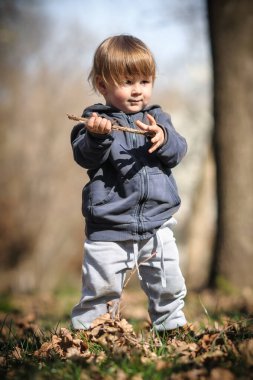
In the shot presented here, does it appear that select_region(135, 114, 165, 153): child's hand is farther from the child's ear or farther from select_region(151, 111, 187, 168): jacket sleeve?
the child's ear

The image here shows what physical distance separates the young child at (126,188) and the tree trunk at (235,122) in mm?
4202

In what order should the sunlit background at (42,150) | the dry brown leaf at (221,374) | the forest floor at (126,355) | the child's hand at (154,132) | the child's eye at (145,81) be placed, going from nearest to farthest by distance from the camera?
the dry brown leaf at (221,374) < the forest floor at (126,355) < the child's hand at (154,132) < the child's eye at (145,81) < the sunlit background at (42,150)

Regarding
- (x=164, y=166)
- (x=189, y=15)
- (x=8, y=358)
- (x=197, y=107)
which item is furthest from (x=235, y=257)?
(x=197, y=107)

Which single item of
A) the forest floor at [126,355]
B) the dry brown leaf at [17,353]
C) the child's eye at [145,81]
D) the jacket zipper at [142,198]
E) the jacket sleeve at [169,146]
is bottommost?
→ the dry brown leaf at [17,353]

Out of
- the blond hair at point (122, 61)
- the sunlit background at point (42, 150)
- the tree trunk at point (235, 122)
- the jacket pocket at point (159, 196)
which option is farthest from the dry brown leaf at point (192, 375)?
the sunlit background at point (42, 150)

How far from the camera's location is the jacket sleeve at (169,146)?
11.5 feet

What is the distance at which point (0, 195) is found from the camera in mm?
20672

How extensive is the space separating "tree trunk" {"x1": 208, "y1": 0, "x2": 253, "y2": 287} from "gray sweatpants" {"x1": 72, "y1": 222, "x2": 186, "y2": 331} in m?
4.15

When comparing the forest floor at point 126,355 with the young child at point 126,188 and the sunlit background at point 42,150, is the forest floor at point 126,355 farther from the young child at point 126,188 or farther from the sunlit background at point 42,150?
the sunlit background at point 42,150

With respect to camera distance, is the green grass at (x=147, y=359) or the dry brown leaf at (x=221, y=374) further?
the green grass at (x=147, y=359)

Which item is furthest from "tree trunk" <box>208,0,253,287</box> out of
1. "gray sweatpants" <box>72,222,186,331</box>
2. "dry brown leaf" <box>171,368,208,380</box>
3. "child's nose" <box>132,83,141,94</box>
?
"dry brown leaf" <box>171,368,208,380</box>

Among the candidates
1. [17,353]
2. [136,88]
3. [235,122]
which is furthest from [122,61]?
[235,122]

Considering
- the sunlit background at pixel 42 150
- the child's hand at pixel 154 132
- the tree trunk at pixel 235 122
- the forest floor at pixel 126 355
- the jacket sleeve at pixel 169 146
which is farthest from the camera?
the sunlit background at pixel 42 150

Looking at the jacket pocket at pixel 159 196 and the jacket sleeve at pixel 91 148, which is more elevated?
the jacket sleeve at pixel 91 148
